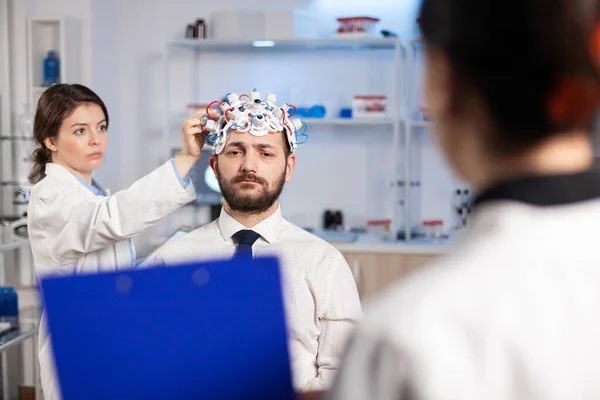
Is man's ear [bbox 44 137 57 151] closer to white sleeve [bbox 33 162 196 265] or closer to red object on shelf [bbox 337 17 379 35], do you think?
white sleeve [bbox 33 162 196 265]

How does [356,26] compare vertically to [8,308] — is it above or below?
above

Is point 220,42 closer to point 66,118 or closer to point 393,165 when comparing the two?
point 393,165

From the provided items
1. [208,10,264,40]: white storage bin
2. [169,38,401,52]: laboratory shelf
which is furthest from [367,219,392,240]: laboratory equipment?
[208,10,264,40]: white storage bin

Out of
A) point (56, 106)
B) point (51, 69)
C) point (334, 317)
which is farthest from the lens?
point (51, 69)

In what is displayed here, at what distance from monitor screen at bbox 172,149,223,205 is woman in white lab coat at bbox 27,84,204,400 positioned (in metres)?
2.25

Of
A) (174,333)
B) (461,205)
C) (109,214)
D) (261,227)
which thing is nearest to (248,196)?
(261,227)

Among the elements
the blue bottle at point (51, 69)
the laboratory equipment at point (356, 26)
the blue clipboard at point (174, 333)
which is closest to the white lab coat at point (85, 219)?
the blue clipboard at point (174, 333)

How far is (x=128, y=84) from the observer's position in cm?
520

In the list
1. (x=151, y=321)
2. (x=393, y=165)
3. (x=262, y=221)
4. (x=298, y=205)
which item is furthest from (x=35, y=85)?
(x=151, y=321)

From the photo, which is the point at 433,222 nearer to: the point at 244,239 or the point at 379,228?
the point at 379,228

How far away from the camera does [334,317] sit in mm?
2021

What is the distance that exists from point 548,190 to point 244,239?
5.27ft

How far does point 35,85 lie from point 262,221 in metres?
2.78

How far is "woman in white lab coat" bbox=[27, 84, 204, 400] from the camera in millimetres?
2111
